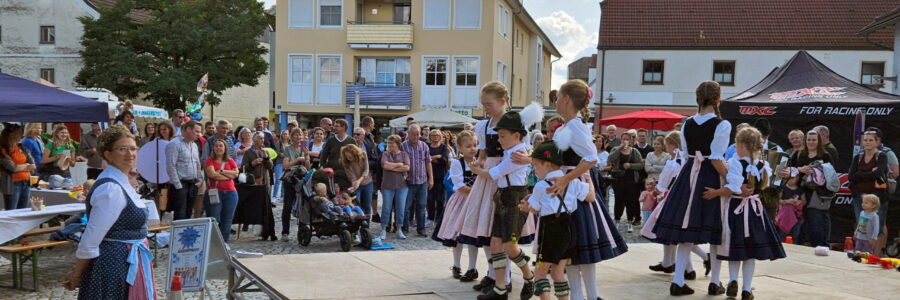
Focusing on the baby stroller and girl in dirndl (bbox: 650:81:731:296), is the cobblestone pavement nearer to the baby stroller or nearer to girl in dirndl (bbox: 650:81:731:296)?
the baby stroller

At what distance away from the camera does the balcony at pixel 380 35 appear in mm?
33094

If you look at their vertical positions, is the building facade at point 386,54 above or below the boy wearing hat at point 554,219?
above

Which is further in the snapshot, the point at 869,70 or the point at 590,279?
the point at 869,70

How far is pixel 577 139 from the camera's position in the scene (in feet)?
15.5

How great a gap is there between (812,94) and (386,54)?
2394 cm

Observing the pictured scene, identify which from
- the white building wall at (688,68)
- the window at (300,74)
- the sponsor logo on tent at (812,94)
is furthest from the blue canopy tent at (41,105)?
the white building wall at (688,68)

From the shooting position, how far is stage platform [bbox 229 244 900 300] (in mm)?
5656

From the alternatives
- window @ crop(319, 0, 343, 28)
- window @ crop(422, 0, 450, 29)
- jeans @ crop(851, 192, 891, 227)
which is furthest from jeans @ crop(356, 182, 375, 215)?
window @ crop(319, 0, 343, 28)

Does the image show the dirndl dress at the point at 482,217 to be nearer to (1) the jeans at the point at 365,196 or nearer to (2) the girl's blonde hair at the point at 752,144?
(2) the girl's blonde hair at the point at 752,144

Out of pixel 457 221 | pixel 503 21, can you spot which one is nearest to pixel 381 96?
pixel 503 21

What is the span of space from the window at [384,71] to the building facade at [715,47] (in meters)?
8.96

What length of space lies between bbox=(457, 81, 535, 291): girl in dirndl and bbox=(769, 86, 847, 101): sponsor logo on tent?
7.89 meters

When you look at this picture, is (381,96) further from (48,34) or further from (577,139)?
(577,139)

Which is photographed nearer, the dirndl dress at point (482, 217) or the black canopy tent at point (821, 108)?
the dirndl dress at point (482, 217)
